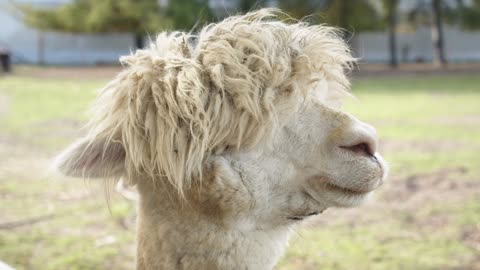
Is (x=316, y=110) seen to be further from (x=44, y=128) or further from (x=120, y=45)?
(x=120, y=45)

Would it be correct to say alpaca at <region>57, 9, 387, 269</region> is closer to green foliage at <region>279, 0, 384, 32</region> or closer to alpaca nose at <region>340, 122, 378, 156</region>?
alpaca nose at <region>340, 122, 378, 156</region>

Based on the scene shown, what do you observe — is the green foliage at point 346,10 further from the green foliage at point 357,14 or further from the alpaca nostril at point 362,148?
the alpaca nostril at point 362,148

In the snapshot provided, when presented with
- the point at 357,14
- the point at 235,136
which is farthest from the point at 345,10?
the point at 235,136

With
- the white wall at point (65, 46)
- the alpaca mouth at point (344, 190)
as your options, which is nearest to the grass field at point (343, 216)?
the alpaca mouth at point (344, 190)

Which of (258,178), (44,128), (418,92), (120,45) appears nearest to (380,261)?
(258,178)

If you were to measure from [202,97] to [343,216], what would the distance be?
3673 mm

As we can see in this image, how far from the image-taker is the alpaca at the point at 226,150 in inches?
72.2

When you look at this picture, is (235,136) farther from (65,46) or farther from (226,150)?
(65,46)

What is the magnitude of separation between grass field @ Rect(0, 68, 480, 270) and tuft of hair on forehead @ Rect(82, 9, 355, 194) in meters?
0.35

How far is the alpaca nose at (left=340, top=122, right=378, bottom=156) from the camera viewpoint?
1.88 m

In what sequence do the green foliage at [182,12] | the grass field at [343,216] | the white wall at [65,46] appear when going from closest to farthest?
1. the grass field at [343,216]
2. the green foliage at [182,12]
3. the white wall at [65,46]

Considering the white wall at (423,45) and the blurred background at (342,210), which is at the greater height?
the white wall at (423,45)

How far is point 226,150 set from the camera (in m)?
1.89

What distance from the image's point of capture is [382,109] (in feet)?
46.3
